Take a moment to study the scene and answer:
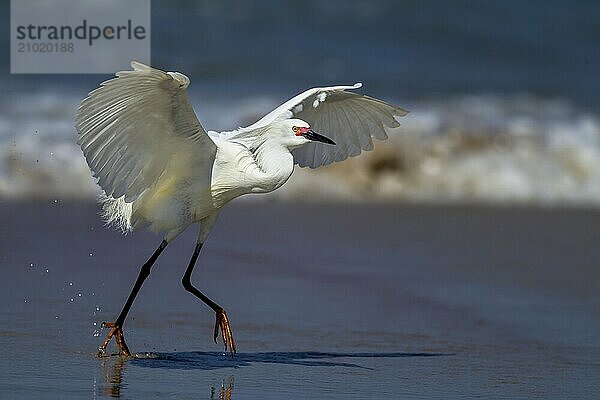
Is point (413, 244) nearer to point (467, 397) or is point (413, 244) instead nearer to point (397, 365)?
point (397, 365)

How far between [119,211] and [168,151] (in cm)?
70

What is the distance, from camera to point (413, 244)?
11.3 meters

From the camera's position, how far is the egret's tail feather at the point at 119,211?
7.58 m

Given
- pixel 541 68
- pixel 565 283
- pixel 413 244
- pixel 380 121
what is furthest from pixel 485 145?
pixel 380 121

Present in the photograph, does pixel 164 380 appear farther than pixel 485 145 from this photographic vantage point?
No

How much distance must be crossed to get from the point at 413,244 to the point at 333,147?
3.00 meters

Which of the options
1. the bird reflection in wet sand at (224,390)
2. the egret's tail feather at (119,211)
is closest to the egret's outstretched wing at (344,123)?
the egret's tail feather at (119,211)

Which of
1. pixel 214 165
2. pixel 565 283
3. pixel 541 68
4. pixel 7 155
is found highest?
pixel 541 68

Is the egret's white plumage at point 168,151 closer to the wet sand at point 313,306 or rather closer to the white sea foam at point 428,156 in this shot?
the wet sand at point 313,306

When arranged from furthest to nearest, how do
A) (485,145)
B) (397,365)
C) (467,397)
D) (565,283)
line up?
1. (485,145)
2. (565,283)
3. (397,365)
4. (467,397)

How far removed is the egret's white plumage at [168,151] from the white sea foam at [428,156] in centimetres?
621

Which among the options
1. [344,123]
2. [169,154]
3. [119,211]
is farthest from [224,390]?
[344,123]

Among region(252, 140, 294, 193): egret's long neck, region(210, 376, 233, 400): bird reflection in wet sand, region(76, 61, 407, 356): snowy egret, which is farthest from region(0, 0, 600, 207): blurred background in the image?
region(210, 376, 233, 400): bird reflection in wet sand

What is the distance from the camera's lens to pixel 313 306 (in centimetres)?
855
